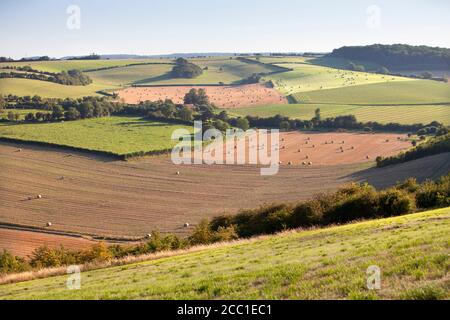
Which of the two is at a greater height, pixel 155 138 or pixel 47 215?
pixel 155 138

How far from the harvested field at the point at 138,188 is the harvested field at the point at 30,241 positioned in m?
2.01

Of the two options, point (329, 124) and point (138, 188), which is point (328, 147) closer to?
point (329, 124)

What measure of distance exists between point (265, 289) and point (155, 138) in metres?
79.7

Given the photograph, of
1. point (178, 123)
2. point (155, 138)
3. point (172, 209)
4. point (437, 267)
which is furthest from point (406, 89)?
point (437, 267)

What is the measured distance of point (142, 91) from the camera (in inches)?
6580

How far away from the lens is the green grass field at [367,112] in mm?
110188

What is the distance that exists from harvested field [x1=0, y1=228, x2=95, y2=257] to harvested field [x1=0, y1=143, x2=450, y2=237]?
2.01 metres

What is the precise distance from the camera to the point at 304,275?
14.5m

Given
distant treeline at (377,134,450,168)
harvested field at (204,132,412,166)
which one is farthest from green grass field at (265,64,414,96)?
distant treeline at (377,134,450,168)

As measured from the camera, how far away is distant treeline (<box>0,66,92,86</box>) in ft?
527

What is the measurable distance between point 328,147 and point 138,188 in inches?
1586

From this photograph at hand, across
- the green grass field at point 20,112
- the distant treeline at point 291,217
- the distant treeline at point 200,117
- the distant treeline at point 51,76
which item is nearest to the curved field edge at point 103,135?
the distant treeline at point 200,117

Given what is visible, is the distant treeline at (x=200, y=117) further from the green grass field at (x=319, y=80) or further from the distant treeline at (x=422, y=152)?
the green grass field at (x=319, y=80)
